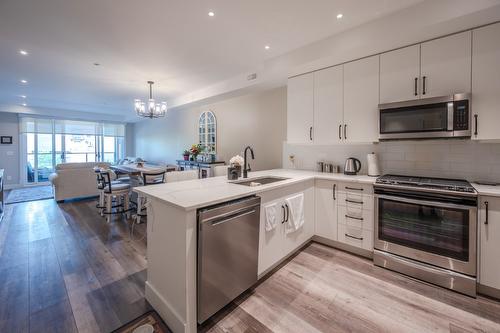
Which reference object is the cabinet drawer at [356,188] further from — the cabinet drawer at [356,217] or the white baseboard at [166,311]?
the white baseboard at [166,311]

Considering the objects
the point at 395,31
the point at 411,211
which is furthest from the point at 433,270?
the point at 395,31

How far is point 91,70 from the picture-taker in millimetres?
4070

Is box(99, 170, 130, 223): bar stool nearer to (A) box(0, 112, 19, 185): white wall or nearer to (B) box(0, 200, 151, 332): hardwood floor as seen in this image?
(B) box(0, 200, 151, 332): hardwood floor

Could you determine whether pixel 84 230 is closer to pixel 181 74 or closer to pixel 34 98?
pixel 181 74

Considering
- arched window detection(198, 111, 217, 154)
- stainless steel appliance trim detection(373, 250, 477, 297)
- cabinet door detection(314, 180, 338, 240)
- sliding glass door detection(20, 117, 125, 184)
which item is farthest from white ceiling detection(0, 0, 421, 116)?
sliding glass door detection(20, 117, 125, 184)

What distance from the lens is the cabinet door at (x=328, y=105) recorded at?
10.1ft

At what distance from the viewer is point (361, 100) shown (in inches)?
114

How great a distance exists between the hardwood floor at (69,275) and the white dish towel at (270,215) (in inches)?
50.4

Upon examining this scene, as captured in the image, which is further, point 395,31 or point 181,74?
point 181,74

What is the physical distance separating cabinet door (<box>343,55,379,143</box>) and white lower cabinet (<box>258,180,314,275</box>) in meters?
0.92

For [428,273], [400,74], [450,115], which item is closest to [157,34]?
[400,74]

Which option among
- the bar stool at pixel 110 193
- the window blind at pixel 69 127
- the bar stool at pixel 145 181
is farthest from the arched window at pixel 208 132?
the window blind at pixel 69 127

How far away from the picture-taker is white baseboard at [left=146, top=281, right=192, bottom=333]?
5.14 feet

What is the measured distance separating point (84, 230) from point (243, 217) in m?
3.23
